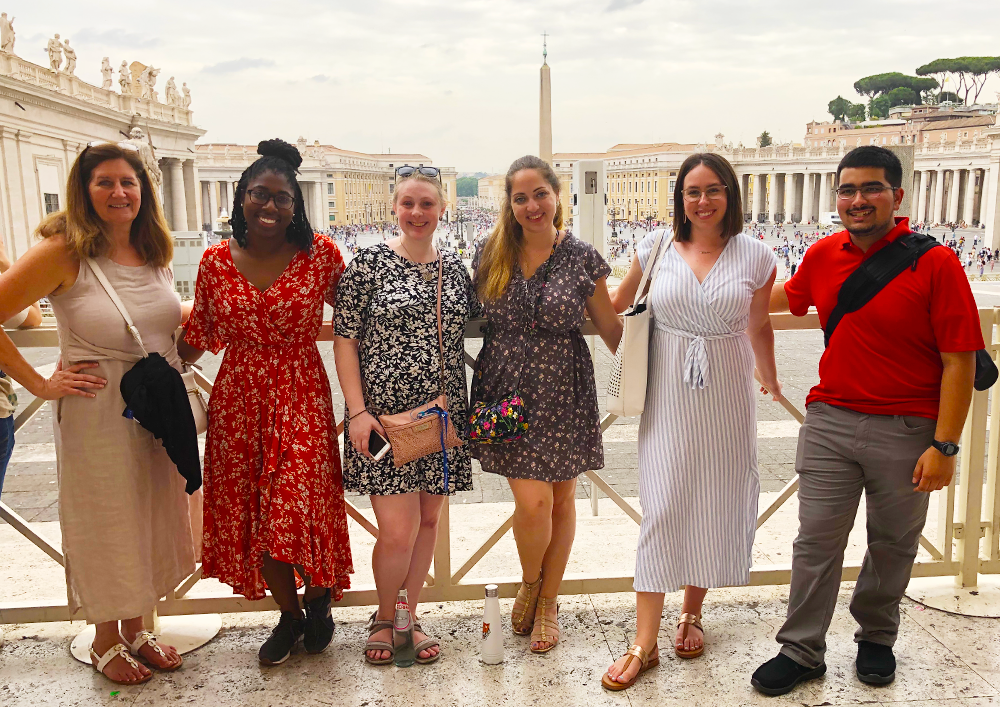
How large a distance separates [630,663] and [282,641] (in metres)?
1.05

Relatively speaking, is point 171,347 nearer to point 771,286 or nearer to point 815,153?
point 771,286

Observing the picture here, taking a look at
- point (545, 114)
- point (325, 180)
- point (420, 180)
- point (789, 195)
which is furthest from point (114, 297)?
point (325, 180)

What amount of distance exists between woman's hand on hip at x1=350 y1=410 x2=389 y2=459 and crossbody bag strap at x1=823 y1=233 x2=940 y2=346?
124cm

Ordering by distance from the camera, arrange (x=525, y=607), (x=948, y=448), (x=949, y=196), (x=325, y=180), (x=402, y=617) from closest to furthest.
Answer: (x=948, y=448)
(x=402, y=617)
(x=525, y=607)
(x=949, y=196)
(x=325, y=180)

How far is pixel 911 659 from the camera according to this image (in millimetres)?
2408

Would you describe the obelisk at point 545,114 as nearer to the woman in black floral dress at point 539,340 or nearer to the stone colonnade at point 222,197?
the woman in black floral dress at point 539,340

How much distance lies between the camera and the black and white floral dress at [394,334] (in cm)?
224

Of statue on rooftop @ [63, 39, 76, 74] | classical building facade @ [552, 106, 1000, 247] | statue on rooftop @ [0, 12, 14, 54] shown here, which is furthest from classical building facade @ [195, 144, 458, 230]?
statue on rooftop @ [0, 12, 14, 54]

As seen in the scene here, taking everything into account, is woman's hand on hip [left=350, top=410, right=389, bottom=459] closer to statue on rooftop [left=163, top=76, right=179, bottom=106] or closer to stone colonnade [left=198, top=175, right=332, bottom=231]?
statue on rooftop [left=163, top=76, right=179, bottom=106]

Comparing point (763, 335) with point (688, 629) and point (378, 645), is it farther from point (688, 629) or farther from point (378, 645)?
point (378, 645)

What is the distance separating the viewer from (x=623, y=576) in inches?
109

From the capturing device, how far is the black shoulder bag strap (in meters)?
2.06

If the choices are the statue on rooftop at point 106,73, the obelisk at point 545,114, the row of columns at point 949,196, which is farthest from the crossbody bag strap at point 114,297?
the row of columns at point 949,196

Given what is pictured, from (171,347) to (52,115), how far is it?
39905 mm
